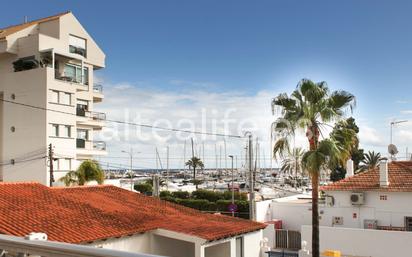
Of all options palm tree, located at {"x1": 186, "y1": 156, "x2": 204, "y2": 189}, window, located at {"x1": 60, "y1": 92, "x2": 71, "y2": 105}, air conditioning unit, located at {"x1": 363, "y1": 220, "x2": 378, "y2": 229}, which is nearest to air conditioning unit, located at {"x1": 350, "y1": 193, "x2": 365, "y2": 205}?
air conditioning unit, located at {"x1": 363, "y1": 220, "x2": 378, "y2": 229}

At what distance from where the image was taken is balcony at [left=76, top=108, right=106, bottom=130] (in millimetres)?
49759

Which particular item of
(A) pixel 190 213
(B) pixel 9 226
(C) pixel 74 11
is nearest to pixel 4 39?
(C) pixel 74 11

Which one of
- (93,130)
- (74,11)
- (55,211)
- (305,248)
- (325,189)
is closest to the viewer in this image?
(55,211)

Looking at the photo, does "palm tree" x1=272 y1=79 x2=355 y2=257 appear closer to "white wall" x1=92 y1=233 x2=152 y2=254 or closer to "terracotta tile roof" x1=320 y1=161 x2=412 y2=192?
"white wall" x1=92 y1=233 x2=152 y2=254

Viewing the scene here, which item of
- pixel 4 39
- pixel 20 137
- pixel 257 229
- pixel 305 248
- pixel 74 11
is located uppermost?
pixel 74 11

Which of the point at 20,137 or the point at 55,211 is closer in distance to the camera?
the point at 55,211

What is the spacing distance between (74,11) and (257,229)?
123 ft

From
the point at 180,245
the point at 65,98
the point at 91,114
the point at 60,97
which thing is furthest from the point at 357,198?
the point at 91,114

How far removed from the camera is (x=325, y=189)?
33094 mm

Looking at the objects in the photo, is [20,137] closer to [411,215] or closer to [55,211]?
[55,211]

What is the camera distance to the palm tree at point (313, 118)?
20.5 m

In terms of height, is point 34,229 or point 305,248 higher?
point 34,229

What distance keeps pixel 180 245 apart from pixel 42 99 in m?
30.3

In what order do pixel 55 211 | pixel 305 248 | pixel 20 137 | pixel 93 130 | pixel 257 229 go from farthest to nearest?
pixel 93 130
pixel 20 137
pixel 305 248
pixel 257 229
pixel 55 211
